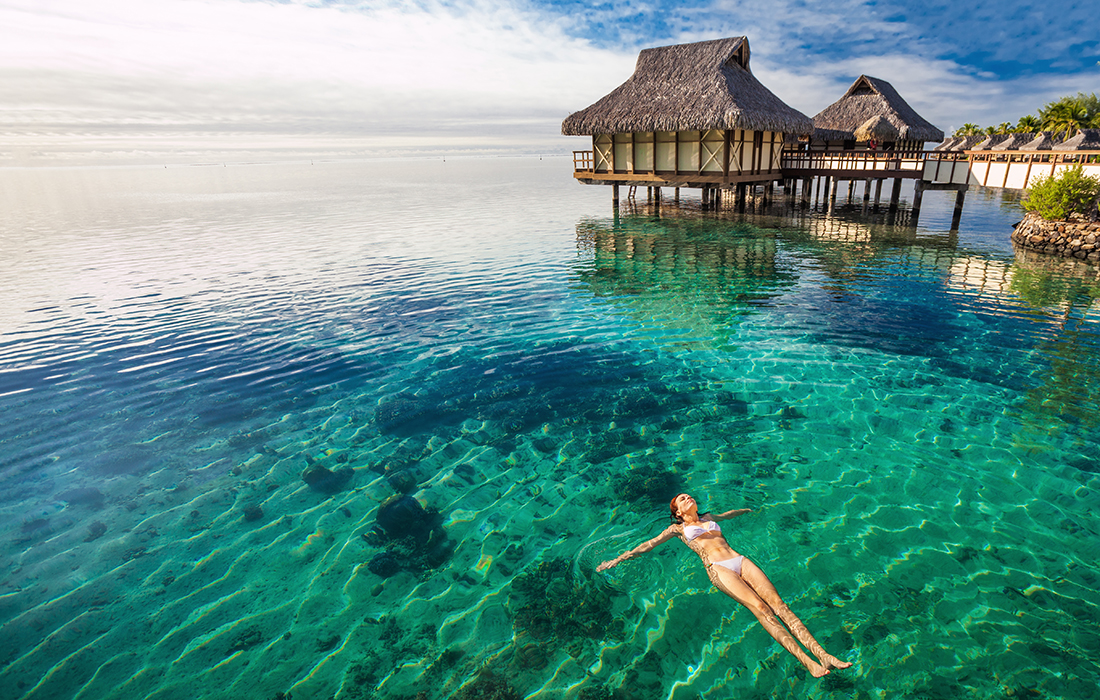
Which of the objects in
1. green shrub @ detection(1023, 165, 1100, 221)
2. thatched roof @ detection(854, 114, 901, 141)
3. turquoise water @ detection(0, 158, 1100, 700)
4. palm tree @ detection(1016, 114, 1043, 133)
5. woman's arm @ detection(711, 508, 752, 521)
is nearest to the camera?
turquoise water @ detection(0, 158, 1100, 700)

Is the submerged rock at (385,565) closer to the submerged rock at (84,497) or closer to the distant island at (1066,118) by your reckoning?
the submerged rock at (84,497)

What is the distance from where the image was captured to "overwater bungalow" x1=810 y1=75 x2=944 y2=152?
98.8ft

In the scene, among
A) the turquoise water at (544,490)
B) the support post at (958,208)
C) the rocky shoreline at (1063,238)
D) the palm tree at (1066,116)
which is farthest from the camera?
the palm tree at (1066,116)

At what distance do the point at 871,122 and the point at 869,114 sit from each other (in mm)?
1537

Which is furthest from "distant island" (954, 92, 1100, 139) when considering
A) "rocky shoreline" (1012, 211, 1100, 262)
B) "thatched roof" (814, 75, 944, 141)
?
"rocky shoreline" (1012, 211, 1100, 262)

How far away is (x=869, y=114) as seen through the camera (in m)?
31.3

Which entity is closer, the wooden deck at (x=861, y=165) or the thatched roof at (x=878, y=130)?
the wooden deck at (x=861, y=165)

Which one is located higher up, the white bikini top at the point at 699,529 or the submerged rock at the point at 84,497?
the white bikini top at the point at 699,529

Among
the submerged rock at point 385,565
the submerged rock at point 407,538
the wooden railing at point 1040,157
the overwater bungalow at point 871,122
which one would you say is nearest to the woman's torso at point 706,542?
the submerged rock at point 407,538

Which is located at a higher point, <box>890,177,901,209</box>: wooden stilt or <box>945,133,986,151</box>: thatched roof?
<box>945,133,986,151</box>: thatched roof

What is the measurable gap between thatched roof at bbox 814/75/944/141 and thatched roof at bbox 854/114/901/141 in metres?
0.23

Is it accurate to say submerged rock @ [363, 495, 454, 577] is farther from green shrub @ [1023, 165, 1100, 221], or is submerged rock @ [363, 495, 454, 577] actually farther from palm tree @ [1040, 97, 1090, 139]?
palm tree @ [1040, 97, 1090, 139]

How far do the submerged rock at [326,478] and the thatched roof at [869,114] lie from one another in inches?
1383

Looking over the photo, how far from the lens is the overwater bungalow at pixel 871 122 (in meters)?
30.1
